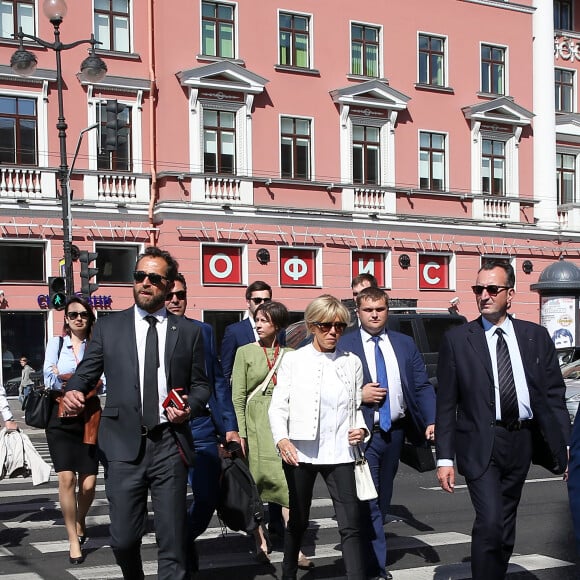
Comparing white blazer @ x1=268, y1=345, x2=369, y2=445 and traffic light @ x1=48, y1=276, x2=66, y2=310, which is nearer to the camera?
white blazer @ x1=268, y1=345, x2=369, y2=445

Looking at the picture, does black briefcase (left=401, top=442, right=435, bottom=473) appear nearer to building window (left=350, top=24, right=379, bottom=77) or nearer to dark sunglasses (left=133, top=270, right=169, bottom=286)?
dark sunglasses (left=133, top=270, right=169, bottom=286)

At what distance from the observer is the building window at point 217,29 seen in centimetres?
2975

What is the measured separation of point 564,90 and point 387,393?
110 ft

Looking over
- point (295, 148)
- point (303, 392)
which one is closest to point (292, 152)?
point (295, 148)

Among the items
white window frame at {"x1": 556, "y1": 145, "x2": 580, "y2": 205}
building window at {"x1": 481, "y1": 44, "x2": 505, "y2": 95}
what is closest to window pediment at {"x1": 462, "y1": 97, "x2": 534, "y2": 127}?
building window at {"x1": 481, "y1": 44, "x2": 505, "y2": 95}

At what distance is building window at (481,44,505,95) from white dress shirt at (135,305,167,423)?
30.9 meters

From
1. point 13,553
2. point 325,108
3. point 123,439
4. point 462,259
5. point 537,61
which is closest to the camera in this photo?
point 123,439

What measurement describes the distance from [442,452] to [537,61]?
107ft

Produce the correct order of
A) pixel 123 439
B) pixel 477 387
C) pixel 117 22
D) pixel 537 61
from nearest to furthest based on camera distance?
1. pixel 123 439
2. pixel 477 387
3. pixel 117 22
4. pixel 537 61

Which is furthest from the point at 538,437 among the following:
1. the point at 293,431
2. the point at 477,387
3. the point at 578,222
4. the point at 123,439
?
the point at 578,222

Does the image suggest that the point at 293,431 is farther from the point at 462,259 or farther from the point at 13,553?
the point at 462,259

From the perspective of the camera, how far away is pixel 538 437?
6.02 m

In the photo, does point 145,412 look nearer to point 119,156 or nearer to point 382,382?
point 382,382

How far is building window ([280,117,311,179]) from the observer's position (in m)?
30.9
